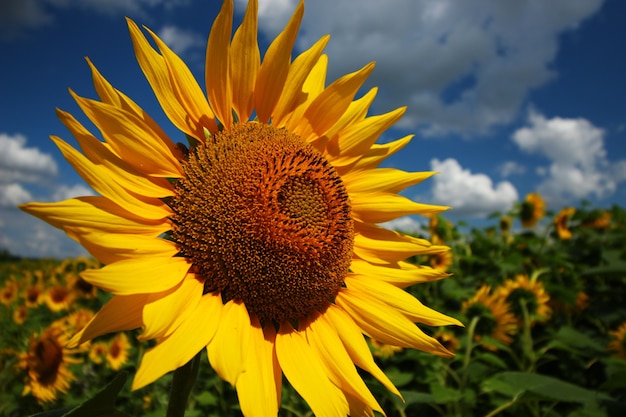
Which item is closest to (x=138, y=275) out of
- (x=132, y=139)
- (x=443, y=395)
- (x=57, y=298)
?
(x=132, y=139)

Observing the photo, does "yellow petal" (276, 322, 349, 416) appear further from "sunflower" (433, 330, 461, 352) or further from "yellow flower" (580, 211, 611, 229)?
"yellow flower" (580, 211, 611, 229)

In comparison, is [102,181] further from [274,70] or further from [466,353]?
[466,353]

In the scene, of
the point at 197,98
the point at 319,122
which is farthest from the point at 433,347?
the point at 197,98

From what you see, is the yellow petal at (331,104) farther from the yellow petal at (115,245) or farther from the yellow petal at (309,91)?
the yellow petal at (115,245)

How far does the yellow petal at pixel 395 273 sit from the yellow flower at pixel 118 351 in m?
3.42

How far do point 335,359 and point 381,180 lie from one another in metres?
0.80

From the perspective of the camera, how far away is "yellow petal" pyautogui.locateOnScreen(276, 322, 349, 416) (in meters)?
1.35

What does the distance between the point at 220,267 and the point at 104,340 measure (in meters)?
4.36

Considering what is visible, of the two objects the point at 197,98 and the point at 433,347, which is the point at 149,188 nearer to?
the point at 197,98

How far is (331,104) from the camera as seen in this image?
1.83 meters

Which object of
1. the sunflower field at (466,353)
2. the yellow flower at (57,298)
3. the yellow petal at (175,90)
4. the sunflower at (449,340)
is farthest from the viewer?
the yellow flower at (57,298)

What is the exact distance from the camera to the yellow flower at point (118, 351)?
173 inches

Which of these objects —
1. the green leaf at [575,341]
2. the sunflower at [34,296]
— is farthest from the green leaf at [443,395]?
the sunflower at [34,296]

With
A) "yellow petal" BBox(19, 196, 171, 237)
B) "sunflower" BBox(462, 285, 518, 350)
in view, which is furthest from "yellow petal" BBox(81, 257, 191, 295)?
"sunflower" BBox(462, 285, 518, 350)
